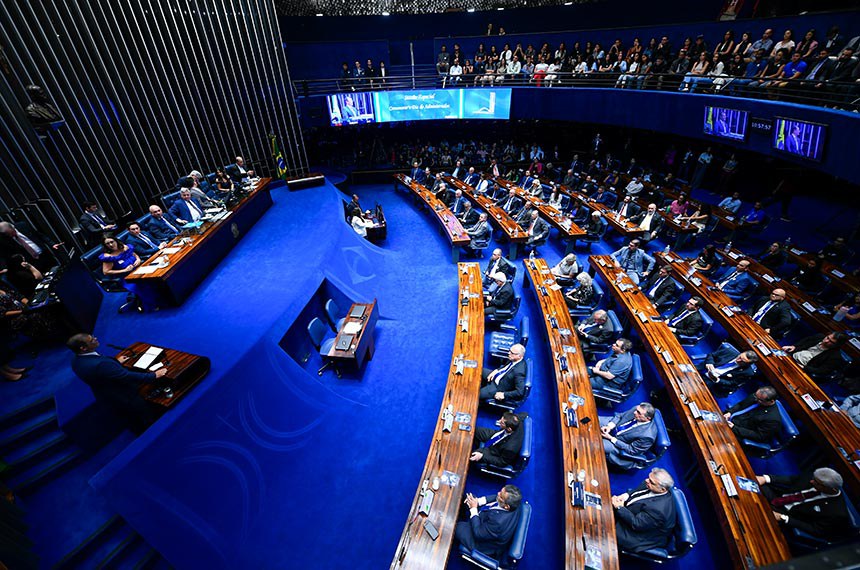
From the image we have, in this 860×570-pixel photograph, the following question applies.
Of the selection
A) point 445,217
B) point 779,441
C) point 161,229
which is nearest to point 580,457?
point 779,441

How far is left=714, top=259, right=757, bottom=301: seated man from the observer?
291 inches

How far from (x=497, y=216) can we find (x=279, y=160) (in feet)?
27.8

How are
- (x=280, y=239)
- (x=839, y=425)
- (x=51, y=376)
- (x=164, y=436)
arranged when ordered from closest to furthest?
1. (x=164, y=436)
2. (x=839, y=425)
3. (x=51, y=376)
4. (x=280, y=239)

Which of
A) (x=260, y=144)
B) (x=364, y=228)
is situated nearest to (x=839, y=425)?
(x=364, y=228)

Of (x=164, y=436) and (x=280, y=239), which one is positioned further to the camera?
(x=280, y=239)

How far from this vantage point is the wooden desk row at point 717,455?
3.42m

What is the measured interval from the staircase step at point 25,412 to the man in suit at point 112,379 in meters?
1.02

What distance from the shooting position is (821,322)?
249 inches

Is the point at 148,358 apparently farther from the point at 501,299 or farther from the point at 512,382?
the point at 501,299

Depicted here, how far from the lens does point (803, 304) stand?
22.2 ft

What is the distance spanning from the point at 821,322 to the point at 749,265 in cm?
173

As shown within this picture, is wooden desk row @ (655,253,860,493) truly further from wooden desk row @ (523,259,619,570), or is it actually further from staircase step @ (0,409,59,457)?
staircase step @ (0,409,59,457)

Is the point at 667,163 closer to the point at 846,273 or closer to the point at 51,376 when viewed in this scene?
the point at 846,273

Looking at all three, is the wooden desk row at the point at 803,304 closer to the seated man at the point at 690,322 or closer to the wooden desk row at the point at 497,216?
the seated man at the point at 690,322
